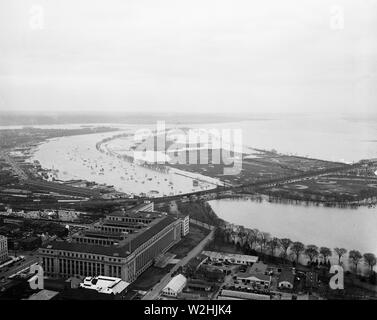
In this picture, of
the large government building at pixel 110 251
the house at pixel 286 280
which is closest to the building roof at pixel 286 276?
the house at pixel 286 280

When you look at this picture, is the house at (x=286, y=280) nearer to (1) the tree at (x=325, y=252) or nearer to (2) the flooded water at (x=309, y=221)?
(1) the tree at (x=325, y=252)

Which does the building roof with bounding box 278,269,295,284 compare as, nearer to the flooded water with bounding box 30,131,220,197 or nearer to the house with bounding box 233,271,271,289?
the house with bounding box 233,271,271,289

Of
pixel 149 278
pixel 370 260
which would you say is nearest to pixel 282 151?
pixel 370 260

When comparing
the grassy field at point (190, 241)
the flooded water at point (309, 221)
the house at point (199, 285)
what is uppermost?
the flooded water at point (309, 221)

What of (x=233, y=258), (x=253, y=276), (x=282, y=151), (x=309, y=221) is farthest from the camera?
(x=282, y=151)

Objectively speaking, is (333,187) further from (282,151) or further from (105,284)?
(105,284)
